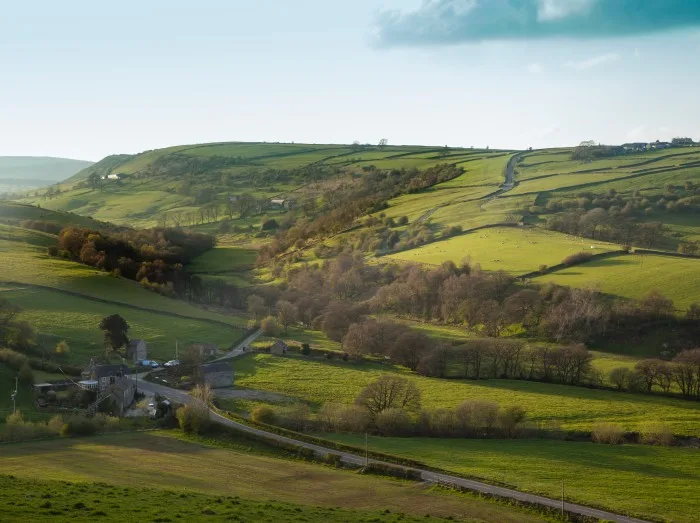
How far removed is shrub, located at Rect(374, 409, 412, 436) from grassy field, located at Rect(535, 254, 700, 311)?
36545 mm

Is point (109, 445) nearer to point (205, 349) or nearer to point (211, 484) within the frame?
point (211, 484)

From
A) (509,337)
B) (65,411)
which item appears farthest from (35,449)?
(509,337)

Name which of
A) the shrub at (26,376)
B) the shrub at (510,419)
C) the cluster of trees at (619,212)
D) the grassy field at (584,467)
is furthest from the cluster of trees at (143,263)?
the grassy field at (584,467)

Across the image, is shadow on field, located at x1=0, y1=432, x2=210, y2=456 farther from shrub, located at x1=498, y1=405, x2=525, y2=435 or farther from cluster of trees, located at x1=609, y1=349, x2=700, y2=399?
cluster of trees, located at x1=609, y1=349, x2=700, y2=399

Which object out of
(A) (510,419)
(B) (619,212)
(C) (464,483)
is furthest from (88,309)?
(B) (619,212)

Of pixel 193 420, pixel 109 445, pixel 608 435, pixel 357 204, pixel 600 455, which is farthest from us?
pixel 357 204

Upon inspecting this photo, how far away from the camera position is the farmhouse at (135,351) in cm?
7162

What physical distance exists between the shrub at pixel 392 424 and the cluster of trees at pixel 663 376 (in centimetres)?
2173

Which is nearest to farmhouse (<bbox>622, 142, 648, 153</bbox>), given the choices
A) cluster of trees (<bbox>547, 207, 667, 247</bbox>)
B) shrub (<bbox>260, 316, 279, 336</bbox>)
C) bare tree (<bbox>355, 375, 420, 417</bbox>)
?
cluster of trees (<bbox>547, 207, 667, 247</bbox>)

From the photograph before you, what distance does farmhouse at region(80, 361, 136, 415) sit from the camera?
57188 mm

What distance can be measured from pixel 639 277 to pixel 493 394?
1206 inches

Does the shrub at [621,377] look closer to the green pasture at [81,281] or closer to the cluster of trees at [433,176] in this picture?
the green pasture at [81,281]

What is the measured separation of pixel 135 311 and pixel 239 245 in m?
62.9

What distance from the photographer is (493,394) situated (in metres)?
62.2
